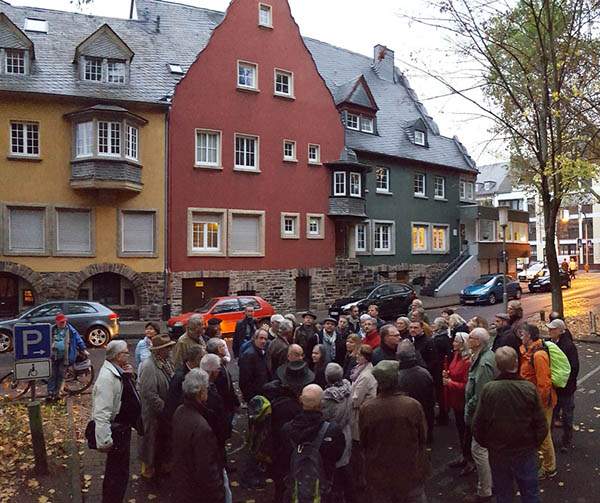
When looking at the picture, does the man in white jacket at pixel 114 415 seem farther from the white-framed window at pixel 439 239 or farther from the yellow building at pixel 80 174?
the white-framed window at pixel 439 239

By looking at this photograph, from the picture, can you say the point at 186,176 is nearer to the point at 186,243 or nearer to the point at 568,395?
the point at 186,243

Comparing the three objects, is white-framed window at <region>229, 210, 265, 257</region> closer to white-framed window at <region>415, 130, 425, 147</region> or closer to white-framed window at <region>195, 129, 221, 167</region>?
white-framed window at <region>195, 129, 221, 167</region>

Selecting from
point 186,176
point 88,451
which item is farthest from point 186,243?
point 88,451

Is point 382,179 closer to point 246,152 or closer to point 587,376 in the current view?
point 246,152

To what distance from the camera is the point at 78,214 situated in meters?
21.6

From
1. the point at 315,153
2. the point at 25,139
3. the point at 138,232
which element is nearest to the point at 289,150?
the point at 315,153

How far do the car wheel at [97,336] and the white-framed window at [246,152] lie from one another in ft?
36.4

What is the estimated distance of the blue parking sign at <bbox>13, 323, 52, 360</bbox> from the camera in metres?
7.75

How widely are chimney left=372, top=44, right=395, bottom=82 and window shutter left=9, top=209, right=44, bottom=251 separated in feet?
88.2

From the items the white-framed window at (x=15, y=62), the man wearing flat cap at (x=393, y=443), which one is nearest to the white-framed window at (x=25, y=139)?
the white-framed window at (x=15, y=62)

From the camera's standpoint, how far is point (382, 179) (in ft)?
103

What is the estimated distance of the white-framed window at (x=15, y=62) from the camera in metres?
21.0

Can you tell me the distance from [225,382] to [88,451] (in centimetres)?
278

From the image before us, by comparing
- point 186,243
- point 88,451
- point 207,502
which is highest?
point 186,243
